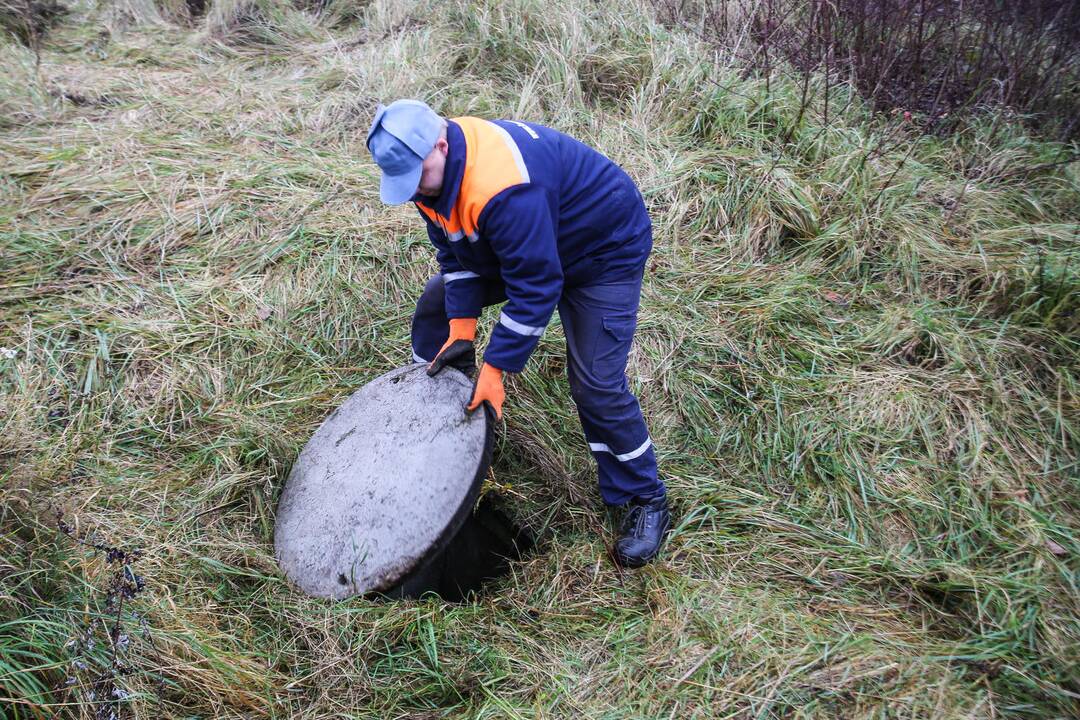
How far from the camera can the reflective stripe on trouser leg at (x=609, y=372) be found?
2531 millimetres

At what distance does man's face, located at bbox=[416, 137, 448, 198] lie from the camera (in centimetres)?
214

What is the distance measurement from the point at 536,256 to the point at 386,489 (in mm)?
990

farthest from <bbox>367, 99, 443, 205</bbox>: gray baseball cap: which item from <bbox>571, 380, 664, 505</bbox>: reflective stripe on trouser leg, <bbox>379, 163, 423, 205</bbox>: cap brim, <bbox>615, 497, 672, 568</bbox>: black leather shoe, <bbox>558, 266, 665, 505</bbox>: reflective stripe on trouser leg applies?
<bbox>615, 497, 672, 568</bbox>: black leather shoe

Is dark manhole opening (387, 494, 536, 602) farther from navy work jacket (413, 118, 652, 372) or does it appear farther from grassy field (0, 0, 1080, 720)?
navy work jacket (413, 118, 652, 372)

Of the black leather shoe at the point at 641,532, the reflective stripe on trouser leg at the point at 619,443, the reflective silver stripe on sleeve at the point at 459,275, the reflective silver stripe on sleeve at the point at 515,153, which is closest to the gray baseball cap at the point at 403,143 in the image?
the reflective silver stripe on sleeve at the point at 515,153

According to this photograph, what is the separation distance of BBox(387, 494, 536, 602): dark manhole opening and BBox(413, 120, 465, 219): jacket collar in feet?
3.91

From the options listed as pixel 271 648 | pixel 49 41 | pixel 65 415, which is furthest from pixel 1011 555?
pixel 49 41

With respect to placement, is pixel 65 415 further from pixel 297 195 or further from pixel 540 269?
pixel 540 269

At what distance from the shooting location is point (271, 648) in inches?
90.9

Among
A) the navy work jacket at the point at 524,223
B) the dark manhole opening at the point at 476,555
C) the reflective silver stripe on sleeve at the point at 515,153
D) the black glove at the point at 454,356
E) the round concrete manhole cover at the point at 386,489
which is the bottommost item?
the dark manhole opening at the point at 476,555

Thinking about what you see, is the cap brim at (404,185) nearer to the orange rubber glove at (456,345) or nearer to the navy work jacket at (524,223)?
the navy work jacket at (524,223)

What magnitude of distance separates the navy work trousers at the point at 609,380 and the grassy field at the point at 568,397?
11.1 inches

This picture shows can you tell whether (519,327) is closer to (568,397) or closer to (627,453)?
(627,453)

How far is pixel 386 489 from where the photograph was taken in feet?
8.22
